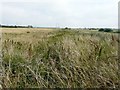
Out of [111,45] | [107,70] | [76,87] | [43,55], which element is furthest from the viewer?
[111,45]

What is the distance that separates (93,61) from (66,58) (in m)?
0.50

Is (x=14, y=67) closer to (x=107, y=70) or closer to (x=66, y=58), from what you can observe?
(x=66, y=58)

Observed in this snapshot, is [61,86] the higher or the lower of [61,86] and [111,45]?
the lower

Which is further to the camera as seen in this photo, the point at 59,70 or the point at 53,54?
the point at 53,54

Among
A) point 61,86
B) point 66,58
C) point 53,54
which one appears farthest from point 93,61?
point 53,54

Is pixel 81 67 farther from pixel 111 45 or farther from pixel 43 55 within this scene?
pixel 111 45

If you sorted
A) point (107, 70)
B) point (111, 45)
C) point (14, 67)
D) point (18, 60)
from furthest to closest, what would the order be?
point (111, 45)
point (18, 60)
point (14, 67)
point (107, 70)

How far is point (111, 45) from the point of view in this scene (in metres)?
5.15

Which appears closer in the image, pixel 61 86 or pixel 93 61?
pixel 61 86

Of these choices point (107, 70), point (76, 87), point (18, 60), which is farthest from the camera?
point (18, 60)

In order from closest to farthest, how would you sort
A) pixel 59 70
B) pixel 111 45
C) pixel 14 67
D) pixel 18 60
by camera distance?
pixel 59 70 < pixel 14 67 < pixel 18 60 < pixel 111 45

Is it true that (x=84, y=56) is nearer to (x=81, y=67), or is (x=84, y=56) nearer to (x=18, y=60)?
(x=81, y=67)

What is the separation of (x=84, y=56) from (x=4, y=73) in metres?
1.27

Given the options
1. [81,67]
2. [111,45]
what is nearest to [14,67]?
[81,67]
